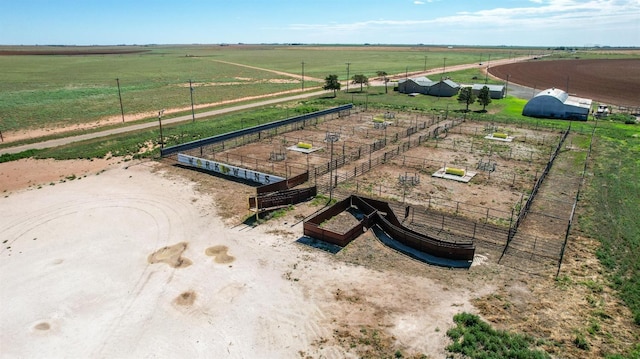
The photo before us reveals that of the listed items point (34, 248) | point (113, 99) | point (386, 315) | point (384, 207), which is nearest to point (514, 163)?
point (384, 207)

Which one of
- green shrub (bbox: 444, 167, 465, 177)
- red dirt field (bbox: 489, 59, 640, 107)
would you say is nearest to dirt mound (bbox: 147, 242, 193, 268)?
green shrub (bbox: 444, 167, 465, 177)

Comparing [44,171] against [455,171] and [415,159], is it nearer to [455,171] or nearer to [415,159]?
[415,159]

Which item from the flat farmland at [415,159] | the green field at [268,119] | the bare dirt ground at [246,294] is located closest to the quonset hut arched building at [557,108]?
the green field at [268,119]

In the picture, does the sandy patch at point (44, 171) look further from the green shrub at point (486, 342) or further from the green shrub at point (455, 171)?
the green shrub at point (486, 342)

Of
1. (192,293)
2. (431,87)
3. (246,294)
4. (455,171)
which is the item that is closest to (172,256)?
(192,293)

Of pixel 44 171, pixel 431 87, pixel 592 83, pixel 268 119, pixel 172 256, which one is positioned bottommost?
pixel 172 256

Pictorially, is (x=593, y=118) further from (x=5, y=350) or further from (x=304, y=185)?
(x=5, y=350)
